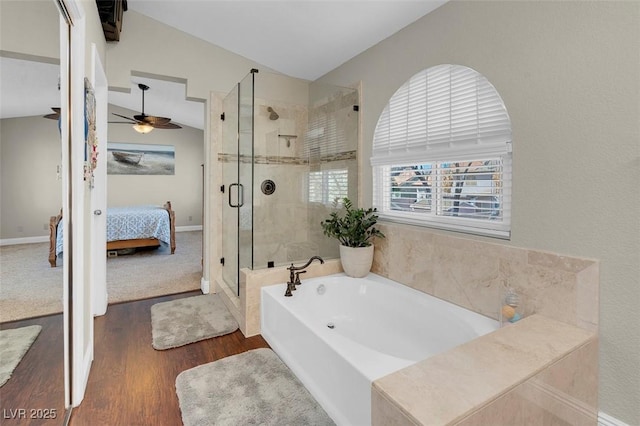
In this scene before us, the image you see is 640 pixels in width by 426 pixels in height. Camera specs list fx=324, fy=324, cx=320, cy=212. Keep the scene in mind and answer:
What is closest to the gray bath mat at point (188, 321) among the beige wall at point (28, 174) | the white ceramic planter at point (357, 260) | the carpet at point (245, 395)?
the carpet at point (245, 395)

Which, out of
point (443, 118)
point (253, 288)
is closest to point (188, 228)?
point (253, 288)

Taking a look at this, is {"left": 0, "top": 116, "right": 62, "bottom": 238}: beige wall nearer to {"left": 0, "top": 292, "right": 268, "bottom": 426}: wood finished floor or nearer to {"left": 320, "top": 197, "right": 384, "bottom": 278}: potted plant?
{"left": 0, "top": 292, "right": 268, "bottom": 426}: wood finished floor

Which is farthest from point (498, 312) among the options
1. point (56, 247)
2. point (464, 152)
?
point (56, 247)

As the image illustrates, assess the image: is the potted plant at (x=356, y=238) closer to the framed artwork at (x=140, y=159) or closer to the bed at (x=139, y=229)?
the bed at (x=139, y=229)

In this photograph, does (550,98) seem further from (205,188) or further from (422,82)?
(205,188)

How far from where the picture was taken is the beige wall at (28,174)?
1011mm

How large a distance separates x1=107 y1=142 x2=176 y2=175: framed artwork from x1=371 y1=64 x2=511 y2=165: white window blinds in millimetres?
6263

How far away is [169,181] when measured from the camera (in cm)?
765

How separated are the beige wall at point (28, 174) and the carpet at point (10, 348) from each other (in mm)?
312

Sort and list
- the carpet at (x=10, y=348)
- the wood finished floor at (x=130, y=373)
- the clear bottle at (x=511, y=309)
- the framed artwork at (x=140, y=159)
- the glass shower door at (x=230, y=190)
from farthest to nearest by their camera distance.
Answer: the framed artwork at (x=140, y=159) → the glass shower door at (x=230, y=190) → the clear bottle at (x=511, y=309) → the wood finished floor at (x=130, y=373) → the carpet at (x=10, y=348)

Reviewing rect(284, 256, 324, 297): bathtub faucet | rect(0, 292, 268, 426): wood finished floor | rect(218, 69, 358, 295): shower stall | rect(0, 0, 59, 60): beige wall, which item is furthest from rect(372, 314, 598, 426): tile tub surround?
rect(218, 69, 358, 295): shower stall

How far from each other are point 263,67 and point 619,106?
3208 mm

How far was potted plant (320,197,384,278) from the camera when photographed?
2.76 metres

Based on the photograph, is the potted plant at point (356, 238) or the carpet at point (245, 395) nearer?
the carpet at point (245, 395)
